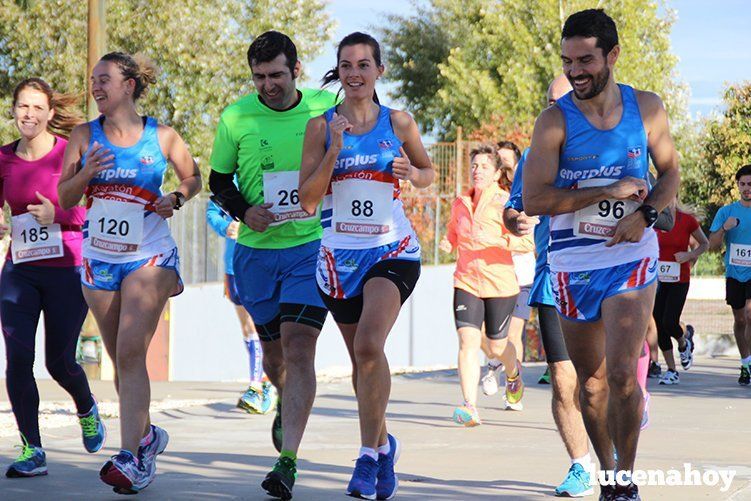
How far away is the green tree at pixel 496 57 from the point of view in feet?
143

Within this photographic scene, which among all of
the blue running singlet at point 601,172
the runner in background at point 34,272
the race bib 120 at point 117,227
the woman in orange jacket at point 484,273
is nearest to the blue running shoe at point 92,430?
the runner in background at point 34,272

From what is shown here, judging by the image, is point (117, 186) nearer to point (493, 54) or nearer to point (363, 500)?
point (363, 500)

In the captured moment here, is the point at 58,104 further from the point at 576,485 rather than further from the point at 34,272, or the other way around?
the point at 576,485

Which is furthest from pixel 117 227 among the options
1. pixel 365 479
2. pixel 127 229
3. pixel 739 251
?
pixel 739 251

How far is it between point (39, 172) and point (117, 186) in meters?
0.91

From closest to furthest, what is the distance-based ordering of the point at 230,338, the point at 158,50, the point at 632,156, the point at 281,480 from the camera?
1. the point at 632,156
2. the point at 281,480
3. the point at 230,338
4. the point at 158,50

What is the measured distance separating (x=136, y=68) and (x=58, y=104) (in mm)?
1020

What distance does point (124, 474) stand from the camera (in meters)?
6.28

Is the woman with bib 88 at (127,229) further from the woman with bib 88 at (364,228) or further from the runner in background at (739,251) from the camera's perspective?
the runner in background at (739,251)

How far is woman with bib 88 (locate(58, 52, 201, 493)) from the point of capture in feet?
21.6

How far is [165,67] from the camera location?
2900cm

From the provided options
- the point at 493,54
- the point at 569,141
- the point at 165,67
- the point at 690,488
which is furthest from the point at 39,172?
the point at 493,54

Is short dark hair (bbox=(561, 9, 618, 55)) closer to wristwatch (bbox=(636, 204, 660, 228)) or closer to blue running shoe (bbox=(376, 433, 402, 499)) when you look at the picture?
wristwatch (bbox=(636, 204, 660, 228))

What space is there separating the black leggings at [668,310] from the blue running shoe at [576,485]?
7471mm
